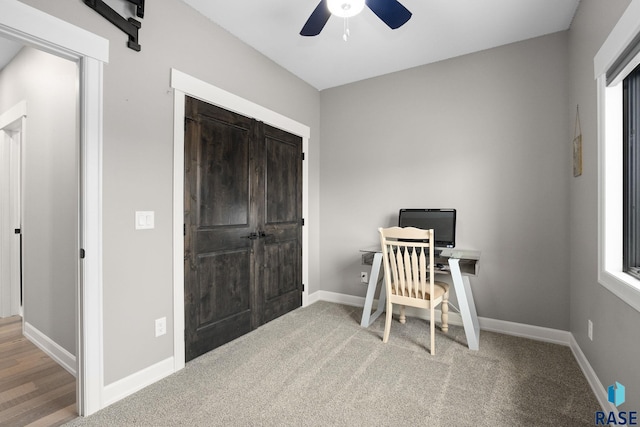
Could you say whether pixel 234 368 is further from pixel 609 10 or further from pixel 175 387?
pixel 609 10

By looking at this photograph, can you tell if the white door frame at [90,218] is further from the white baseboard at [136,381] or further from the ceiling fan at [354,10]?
the ceiling fan at [354,10]

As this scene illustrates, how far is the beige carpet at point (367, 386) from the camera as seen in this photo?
1.69 metres

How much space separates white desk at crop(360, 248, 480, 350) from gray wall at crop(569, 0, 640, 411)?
72 cm

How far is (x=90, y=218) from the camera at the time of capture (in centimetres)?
175

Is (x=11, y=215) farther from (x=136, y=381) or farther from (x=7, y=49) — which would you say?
(x=136, y=381)

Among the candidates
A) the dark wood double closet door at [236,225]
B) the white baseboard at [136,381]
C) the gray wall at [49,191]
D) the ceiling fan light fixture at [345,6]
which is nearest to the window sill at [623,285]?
the ceiling fan light fixture at [345,6]

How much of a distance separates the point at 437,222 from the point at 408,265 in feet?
2.67

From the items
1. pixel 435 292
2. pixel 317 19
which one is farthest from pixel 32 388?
pixel 317 19

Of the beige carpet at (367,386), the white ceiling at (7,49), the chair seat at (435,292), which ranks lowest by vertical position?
the beige carpet at (367,386)

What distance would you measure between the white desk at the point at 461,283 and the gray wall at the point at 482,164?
27cm

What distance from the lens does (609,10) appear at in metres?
1.68

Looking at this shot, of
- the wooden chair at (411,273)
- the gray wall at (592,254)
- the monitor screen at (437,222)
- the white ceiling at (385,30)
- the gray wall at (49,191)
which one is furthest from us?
the monitor screen at (437,222)

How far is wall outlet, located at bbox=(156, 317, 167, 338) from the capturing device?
211 cm

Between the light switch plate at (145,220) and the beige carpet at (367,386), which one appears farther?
the light switch plate at (145,220)
